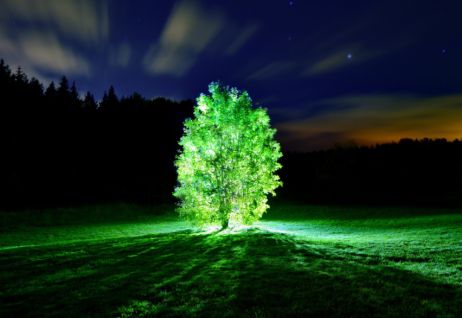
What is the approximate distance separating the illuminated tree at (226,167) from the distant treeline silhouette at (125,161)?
143ft

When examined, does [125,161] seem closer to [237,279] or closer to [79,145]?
[79,145]

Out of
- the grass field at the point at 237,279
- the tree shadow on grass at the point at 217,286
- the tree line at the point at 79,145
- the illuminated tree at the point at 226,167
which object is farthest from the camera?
the tree line at the point at 79,145

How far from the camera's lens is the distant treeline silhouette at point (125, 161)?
73.8 meters

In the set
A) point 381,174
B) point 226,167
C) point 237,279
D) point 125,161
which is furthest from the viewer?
point 125,161

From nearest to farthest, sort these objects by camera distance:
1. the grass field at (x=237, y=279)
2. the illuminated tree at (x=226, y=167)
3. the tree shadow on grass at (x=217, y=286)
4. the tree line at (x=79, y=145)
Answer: the tree shadow on grass at (x=217, y=286), the grass field at (x=237, y=279), the illuminated tree at (x=226, y=167), the tree line at (x=79, y=145)

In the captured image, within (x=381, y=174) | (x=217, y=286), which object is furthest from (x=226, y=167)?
(x=381, y=174)

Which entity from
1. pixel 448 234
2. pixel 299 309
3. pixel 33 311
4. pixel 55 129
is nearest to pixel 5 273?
pixel 33 311

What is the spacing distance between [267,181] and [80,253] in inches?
674

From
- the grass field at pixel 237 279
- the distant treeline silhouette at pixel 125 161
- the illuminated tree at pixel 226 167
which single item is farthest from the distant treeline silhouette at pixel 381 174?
the grass field at pixel 237 279

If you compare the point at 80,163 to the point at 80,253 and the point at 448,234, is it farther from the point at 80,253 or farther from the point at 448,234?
the point at 448,234

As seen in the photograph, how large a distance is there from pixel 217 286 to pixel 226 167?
19023mm

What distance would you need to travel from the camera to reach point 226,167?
32.6m

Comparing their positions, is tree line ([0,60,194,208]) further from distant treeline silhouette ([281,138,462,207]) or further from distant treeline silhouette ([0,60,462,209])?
distant treeline silhouette ([281,138,462,207])

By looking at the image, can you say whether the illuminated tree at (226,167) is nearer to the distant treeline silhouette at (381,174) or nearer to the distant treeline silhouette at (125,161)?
the distant treeline silhouette at (125,161)
